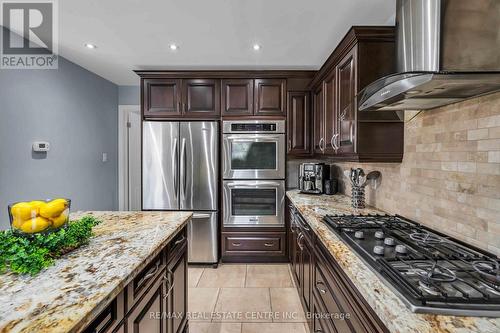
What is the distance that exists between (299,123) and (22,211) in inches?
113

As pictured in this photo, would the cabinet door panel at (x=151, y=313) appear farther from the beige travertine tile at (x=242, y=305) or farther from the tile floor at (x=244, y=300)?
the beige travertine tile at (x=242, y=305)

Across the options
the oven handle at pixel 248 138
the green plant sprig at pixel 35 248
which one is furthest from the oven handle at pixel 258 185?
the green plant sprig at pixel 35 248

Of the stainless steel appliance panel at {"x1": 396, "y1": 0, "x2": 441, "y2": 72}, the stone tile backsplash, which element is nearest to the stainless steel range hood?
the stainless steel appliance panel at {"x1": 396, "y1": 0, "x2": 441, "y2": 72}

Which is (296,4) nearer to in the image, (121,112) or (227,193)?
(227,193)

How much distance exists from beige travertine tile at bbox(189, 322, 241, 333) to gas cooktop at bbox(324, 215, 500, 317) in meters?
1.27

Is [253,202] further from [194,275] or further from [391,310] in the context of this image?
[391,310]

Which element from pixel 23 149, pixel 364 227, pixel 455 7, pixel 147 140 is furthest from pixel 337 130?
pixel 23 149

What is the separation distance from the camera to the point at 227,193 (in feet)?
10.8

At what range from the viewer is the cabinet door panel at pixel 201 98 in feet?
10.9

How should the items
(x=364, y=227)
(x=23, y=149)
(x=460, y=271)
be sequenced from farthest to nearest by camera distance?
(x=23, y=149), (x=364, y=227), (x=460, y=271)

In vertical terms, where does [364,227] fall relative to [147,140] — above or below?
below

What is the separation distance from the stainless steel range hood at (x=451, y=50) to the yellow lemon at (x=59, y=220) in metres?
1.57

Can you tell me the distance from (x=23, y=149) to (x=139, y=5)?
1.84 metres

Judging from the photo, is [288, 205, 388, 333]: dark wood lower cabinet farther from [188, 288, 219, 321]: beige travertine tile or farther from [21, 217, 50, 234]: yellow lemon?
[21, 217, 50, 234]: yellow lemon
